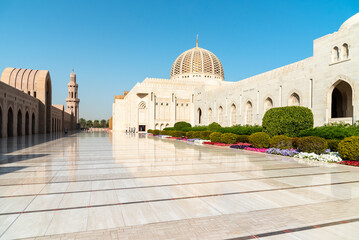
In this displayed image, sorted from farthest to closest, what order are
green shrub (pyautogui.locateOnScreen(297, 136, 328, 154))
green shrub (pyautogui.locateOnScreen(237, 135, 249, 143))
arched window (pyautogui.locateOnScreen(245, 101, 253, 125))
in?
arched window (pyautogui.locateOnScreen(245, 101, 253, 125))
green shrub (pyautogui.locateOnScreen(237, 135, 249, 143))
green shrub (pyautogui.locateOnScreen(297, 136, 328, 154))

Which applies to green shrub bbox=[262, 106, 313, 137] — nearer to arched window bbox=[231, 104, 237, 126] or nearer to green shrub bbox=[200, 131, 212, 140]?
green shrub bbox=[200, 131, 212, 140]

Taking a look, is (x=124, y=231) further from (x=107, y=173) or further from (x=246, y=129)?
(x=246, y=129)

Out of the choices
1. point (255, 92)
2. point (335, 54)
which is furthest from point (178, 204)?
point (255, 92)

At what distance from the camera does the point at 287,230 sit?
262cm

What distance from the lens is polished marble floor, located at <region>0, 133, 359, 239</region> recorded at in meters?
2.59

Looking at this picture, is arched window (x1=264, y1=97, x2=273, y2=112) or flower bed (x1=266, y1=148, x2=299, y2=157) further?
arched window (x1=264, y1=97, x2=273, y2=112)

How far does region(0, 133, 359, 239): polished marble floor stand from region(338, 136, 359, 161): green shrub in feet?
5.46

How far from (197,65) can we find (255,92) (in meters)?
27.9

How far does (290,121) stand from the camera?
12766mm

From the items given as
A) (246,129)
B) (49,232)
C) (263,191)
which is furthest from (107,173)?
(246,129)

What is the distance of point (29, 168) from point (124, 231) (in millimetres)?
4853

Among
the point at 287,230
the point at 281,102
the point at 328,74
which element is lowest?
the point at 287,230

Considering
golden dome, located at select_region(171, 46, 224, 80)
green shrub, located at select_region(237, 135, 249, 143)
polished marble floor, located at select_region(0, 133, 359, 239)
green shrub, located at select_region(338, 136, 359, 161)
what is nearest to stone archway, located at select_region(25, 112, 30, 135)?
green shrub, located at select_region(237, 135, 249, 143)

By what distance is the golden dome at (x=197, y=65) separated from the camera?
49281 millimetres
